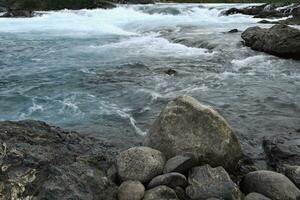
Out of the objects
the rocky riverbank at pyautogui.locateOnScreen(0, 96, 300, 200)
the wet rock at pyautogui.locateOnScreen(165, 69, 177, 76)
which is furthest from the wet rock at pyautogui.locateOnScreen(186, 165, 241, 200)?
the wet rock at pyautogui.locateOnScreen(165, 69, 177, 76)

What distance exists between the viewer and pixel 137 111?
13.0m

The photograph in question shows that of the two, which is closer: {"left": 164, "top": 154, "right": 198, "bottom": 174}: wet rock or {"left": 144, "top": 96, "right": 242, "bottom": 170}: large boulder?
{"left": 164, "top": 154, "right": 198, "bottom": 174}: wet rock

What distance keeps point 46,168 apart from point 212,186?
7.90 ft

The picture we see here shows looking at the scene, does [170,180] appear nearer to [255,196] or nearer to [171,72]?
[255,196]

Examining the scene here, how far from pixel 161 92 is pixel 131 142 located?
475 cm

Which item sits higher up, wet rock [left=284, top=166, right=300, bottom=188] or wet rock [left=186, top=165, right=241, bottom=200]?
wet rock [left=186, top=165, right=241, bottom=200]

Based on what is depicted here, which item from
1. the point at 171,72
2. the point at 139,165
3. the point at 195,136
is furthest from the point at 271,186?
the point at 171,72

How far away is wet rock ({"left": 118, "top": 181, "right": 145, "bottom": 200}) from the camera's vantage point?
23.1 feet

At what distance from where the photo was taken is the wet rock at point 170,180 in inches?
286

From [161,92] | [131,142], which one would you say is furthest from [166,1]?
[131,142]

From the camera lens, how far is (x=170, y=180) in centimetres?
730

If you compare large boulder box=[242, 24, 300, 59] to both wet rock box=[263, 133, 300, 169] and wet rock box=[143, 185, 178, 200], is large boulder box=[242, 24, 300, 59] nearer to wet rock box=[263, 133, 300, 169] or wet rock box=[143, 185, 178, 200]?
wet rock box=[263, 133, 300, 169]

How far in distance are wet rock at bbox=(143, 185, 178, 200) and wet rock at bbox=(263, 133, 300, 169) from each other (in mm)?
2633

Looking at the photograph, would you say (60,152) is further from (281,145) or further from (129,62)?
(129,62)
